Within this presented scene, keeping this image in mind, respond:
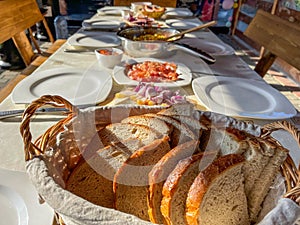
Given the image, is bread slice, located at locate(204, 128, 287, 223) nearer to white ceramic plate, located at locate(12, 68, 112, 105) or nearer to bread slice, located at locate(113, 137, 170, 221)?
bread slice, located at locate(113, 137, 170, 221)

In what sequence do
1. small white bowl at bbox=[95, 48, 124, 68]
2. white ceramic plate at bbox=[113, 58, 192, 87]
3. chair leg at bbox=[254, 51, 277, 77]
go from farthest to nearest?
chair leg at bbox=[254, 51, 277, 77]
small white bowl at bbox=[95, 48, 124, 68]
white ceramic plate at bbox=[113, 58, 192, 87]

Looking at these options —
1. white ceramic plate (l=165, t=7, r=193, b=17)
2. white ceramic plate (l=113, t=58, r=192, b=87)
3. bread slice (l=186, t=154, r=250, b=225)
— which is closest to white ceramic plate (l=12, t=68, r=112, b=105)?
white ceramic plate (l=113, t=58, r=192, b=87)

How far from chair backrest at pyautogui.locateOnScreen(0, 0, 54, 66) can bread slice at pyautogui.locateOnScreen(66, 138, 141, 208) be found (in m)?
1.21

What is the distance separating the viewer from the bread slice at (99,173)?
54 centimetres

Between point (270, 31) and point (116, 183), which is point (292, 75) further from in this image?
point (116, 183)

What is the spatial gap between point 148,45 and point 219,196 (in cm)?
96

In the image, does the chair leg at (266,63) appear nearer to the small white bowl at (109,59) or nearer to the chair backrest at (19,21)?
the small white bowl at (109,59)

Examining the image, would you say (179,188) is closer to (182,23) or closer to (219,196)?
(219,196)

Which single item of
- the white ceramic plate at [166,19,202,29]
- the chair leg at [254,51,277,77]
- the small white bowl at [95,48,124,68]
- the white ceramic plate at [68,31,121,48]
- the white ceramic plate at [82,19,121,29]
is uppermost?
the small white bowl at [95,48,124,68]

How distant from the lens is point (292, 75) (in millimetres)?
3232

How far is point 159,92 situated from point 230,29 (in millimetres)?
4660

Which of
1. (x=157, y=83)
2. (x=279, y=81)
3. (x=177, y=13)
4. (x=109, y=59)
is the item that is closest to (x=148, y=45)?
(x=109, y=59)

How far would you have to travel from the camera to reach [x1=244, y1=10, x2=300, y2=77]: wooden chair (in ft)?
4.88

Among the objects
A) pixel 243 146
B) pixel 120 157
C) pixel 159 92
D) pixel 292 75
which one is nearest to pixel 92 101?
pixel 159 92
